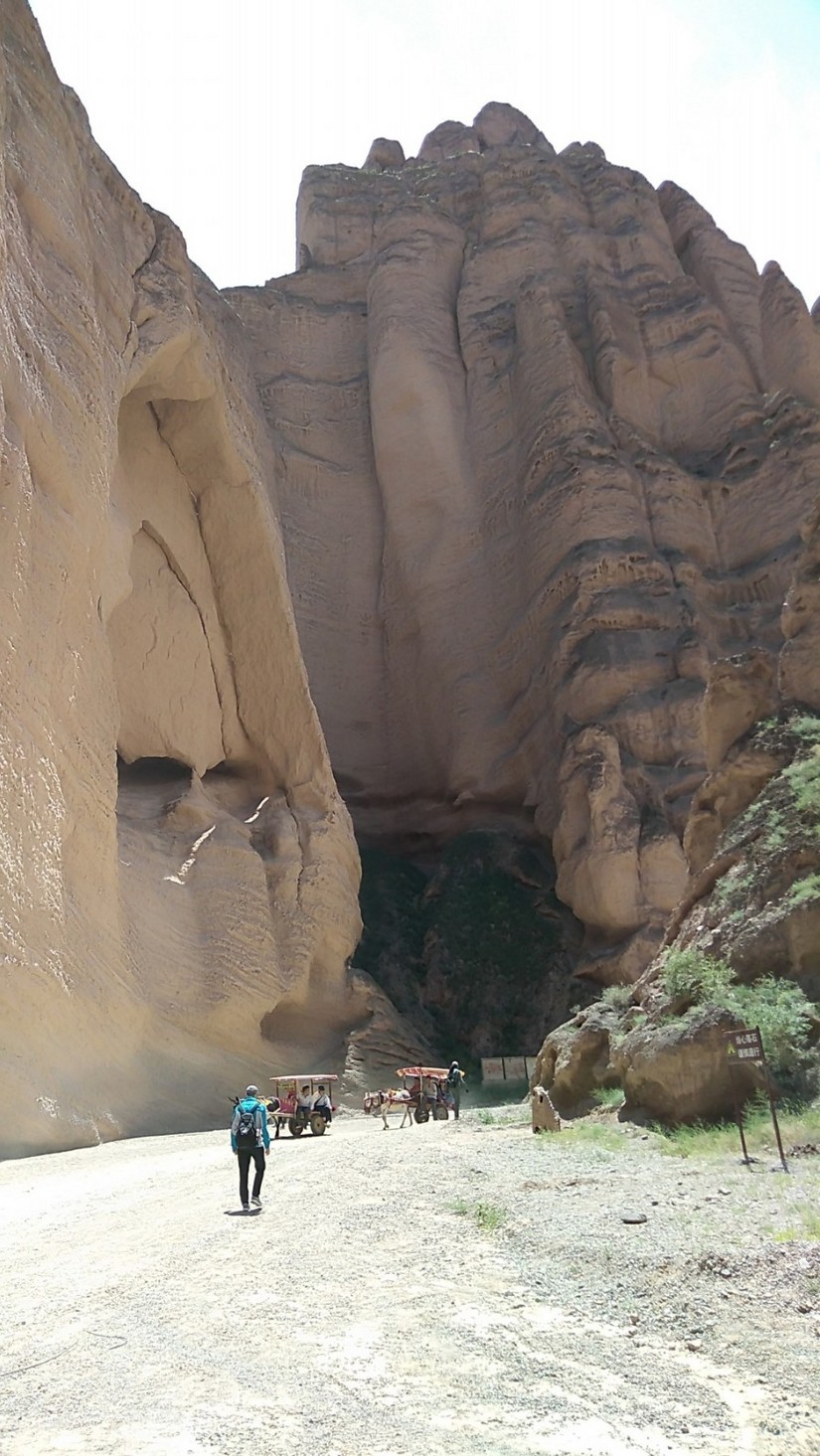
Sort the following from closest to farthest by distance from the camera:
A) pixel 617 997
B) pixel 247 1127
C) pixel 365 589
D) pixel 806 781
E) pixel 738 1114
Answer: pixel 738 1114 < pixel 247 1127 < pixel 806 781 < pixel 617 997 < pixel 365 589

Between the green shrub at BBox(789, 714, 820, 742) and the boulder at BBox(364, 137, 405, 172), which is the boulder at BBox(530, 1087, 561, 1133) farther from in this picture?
the boulder at BBox(364, 137, 405, 172)

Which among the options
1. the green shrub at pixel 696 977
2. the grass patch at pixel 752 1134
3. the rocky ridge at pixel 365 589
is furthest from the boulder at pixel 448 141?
the grass patch at pixel 752 1134

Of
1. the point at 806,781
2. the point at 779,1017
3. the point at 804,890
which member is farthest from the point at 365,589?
the point at 779,1017

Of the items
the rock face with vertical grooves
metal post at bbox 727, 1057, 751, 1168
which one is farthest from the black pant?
the rock face with vertical grooves

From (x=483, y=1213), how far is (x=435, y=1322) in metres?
2.06

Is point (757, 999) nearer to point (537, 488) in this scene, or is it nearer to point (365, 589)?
point (537, 488)

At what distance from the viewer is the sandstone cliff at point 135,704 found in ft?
46.9

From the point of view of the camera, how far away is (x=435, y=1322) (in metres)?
4.16

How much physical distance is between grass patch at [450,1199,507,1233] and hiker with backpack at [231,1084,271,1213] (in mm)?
1537

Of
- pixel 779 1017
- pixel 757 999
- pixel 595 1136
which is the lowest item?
pixel 595 1136

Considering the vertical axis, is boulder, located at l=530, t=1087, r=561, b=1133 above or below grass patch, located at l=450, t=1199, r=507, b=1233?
above

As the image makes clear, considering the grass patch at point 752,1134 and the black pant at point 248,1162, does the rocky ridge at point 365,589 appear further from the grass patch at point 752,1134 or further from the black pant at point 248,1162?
the black pant at point 248,1162

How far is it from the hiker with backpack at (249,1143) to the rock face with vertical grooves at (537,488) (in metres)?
18.8

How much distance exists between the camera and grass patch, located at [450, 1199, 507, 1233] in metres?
5.88
